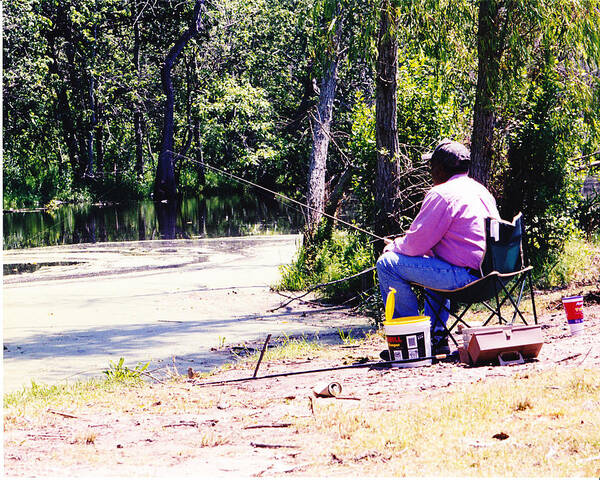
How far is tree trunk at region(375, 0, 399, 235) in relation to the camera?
8297mm

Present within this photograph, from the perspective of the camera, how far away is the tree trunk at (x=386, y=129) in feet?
27.2

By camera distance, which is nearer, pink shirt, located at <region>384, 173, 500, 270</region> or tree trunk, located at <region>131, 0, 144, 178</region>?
pink shirt, located at <region>384, 173, 500, 270</region>

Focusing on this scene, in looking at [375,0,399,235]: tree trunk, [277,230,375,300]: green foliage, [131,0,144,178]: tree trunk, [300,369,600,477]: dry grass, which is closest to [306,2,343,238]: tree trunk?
[277,230,375,300]: green foliage

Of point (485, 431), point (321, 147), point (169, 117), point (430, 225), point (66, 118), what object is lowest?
point (485, 431)

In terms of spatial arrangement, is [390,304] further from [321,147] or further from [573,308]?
[321,147]

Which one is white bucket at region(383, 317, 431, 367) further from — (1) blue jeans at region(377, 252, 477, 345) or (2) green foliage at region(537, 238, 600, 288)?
(2) green foliage at region(537, 238, 600, 288)

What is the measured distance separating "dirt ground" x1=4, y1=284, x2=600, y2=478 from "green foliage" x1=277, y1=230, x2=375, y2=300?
370 centimetres

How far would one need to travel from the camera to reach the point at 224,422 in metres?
4.22

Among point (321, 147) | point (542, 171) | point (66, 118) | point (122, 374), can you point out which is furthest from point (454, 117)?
point (66, 118)

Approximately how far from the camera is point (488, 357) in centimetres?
495

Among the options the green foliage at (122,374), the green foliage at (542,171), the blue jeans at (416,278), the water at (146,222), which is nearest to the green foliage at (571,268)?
the green foliage at (542,171)

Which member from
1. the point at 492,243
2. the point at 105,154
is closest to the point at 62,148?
the point at 105,154

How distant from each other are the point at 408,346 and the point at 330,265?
18.0ft

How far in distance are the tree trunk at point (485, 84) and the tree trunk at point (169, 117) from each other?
1875 centimetres
